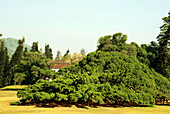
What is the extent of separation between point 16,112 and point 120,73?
1458 cm

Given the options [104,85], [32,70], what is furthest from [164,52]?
[32,70]

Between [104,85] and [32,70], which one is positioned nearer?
[104,85]

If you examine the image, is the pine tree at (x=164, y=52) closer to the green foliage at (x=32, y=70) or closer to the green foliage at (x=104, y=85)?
the green foliage at (x=104, y=85)

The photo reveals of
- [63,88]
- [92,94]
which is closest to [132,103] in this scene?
[92,94]

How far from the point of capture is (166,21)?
4175 cm

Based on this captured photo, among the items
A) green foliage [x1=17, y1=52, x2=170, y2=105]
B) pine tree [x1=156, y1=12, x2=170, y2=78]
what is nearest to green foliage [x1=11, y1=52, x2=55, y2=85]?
green foliage [x1=17, y1=52, x2=170, y2=105]

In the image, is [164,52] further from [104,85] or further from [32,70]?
[32,70]

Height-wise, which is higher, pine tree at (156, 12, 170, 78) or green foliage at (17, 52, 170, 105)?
pine tree at (156, 12, 170, 78)

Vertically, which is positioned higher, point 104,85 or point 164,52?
point 164,52

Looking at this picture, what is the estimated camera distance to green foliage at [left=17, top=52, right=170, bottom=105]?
74.0 feet

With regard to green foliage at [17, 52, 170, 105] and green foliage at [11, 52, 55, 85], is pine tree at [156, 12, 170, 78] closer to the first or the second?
green foliage at [17, 52, 170, 105]

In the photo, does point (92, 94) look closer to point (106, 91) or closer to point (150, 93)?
point (106, 91)

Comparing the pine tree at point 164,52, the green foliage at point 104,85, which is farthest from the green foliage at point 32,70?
the pine tree at point 164,52

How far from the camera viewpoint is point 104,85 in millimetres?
24641
